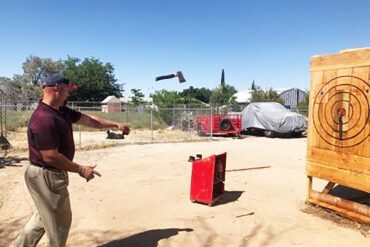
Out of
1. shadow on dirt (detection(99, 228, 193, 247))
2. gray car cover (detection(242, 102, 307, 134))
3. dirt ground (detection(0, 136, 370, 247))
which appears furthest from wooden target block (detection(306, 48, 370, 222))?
gray car cover (detection(242, 102, 307, 134))

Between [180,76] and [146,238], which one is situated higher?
[180,76]

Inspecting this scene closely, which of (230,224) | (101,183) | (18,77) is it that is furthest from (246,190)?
(18,77)

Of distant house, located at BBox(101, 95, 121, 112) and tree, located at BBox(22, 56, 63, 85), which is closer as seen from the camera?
distant house, located at BBox(101, 95, 121, 112)

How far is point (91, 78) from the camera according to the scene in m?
71.2

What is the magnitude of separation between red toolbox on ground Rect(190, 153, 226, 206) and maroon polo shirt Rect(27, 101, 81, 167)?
3.11m

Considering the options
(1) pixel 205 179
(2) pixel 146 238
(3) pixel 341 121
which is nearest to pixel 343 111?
(3) pixel 341 121

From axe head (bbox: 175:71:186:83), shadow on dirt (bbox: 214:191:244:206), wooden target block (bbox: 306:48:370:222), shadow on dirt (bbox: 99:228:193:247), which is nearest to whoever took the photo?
shadow on dirt (bbox: 99:228:193:247)

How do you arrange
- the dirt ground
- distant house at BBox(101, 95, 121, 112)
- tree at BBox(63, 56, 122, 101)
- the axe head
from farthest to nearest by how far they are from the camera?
tree at BBox(63, 56, 122, 101) < distant house at BBox(101, 95, 121, 112) < the axe head < the dirt ground

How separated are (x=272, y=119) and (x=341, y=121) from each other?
15.9 m

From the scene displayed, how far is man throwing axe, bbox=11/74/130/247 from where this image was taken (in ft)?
11.6

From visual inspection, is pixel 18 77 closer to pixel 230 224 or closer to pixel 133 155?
pixel 133 155

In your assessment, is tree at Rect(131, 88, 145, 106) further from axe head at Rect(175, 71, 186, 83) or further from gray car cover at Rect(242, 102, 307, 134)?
gray car cover at Rect(242, 102, 307, 134)

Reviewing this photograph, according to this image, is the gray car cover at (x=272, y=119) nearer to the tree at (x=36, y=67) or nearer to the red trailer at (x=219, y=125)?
the red trailer at (x=219, y=125)

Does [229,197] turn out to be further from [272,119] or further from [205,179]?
[272,119]
